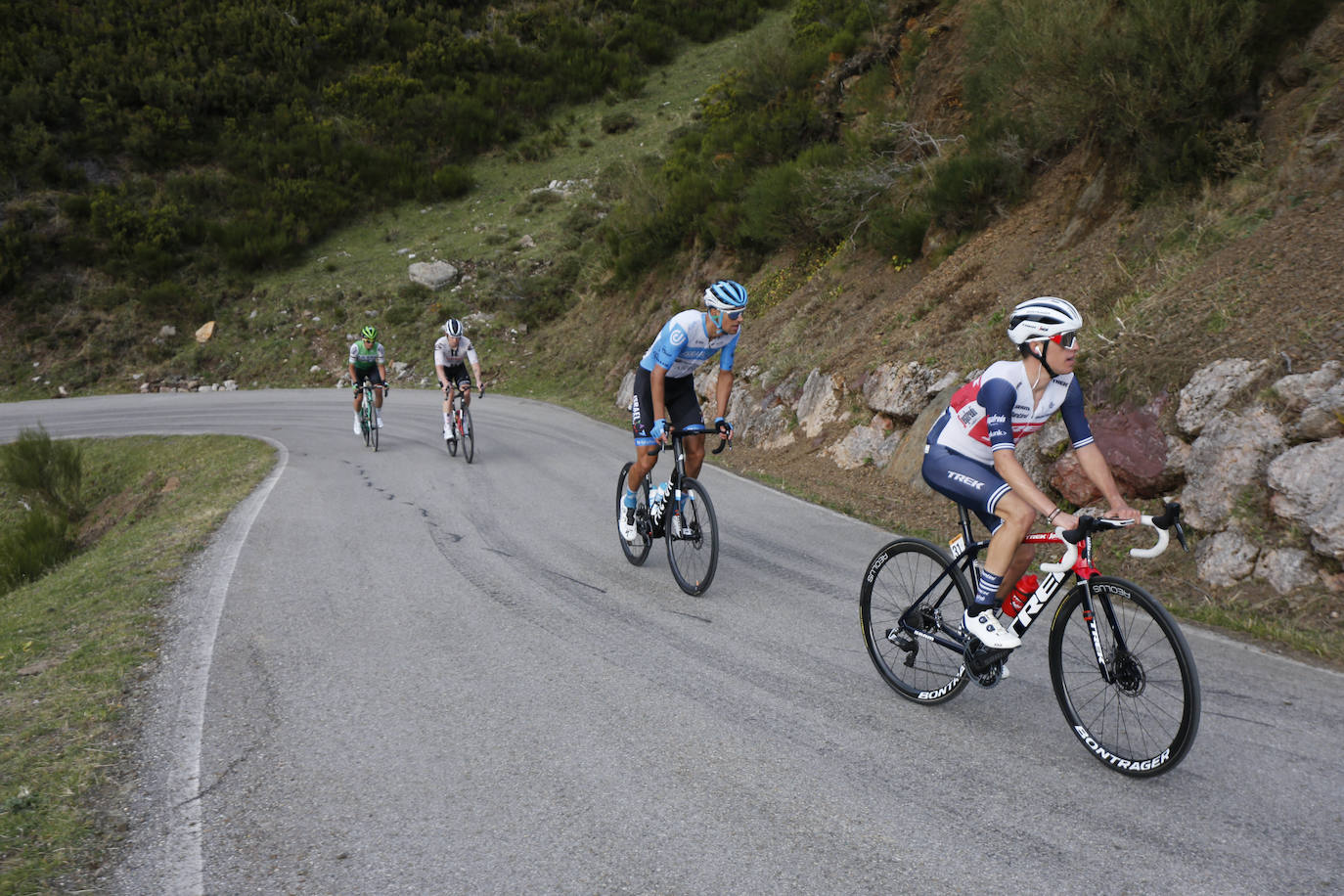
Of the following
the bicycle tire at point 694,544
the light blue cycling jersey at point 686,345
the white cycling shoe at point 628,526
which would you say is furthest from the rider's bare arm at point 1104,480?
the white cycling shoe at point 628,526

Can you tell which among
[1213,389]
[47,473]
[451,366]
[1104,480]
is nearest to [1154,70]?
[1213,389]

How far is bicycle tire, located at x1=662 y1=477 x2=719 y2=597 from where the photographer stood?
21.1 feet

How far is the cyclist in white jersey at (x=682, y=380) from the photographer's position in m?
6.29

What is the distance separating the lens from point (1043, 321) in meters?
3.90

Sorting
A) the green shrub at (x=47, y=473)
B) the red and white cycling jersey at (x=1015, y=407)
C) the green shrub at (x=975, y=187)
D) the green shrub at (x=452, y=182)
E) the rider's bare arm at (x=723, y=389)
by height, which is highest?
the green shrub at (x=452, y=182)

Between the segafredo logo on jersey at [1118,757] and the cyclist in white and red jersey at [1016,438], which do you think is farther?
the cyclist in white and red jersey at [1016,438]

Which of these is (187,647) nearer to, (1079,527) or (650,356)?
(650,356)

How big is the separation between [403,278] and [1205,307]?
2948cm

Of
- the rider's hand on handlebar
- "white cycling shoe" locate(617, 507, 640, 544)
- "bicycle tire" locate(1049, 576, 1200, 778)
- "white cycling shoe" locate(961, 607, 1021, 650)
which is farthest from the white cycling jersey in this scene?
the rider's hand on handlebar

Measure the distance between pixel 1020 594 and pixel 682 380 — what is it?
12.5 feet

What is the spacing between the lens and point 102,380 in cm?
2916

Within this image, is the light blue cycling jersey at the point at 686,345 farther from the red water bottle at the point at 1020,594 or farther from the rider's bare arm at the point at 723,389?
the red water bottle at the point at 1020,594

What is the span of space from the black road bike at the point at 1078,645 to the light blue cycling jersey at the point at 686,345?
2.47 meters

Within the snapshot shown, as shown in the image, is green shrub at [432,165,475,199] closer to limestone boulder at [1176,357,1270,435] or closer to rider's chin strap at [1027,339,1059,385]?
limestone boulder at [1176,357,1270,435]
